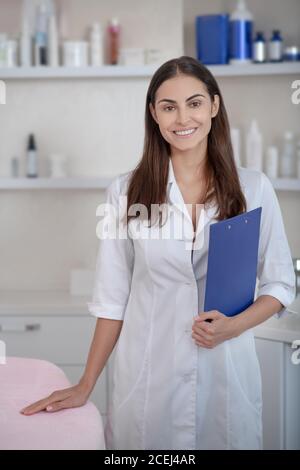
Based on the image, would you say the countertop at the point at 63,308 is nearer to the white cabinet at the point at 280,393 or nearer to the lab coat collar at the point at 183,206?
the white cabinet at the point at 280,393

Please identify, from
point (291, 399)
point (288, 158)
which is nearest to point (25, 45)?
point (288, 158)

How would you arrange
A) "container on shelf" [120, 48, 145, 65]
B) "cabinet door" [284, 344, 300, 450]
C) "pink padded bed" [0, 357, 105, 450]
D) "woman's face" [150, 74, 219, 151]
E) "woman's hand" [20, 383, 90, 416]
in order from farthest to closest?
1. "container on shelf" [120, 48, 145, 65]
2. "cabinet door" [284, 344, 300, 450]
3. "woman's face" [150, 74, 219, 151]
4. "woman's hand" [20, 383, 90, 416]
5. "pink padded bed" [0, 357, 105, 450]

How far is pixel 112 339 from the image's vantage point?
4.85 ft

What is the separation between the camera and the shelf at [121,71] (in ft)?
8.53

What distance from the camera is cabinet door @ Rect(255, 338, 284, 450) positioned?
2.11 metres

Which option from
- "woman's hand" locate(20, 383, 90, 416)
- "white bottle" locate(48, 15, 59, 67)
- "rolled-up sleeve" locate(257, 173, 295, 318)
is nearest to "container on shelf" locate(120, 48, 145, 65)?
"white bottle" locate(48, 15, 59, 67)

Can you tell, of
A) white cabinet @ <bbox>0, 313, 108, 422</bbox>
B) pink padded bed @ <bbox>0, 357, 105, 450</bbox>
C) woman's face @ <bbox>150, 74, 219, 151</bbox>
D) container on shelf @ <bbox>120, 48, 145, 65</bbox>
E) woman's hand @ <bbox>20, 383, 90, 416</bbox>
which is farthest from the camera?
container on shelf @ <bbox>120, 48, 145, 65</bbox>

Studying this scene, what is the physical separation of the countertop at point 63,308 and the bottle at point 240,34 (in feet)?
2.88

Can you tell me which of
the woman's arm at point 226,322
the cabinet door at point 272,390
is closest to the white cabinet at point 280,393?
the cabinet door at point 272,390

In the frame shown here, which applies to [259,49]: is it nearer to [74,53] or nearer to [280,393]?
[74,53]

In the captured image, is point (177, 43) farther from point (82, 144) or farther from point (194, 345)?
point (194, 345)

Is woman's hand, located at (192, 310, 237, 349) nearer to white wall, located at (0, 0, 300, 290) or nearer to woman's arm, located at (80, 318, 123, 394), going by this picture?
woman's arm, located at (80, 318, 123, 394)

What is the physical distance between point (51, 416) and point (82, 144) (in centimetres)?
169
